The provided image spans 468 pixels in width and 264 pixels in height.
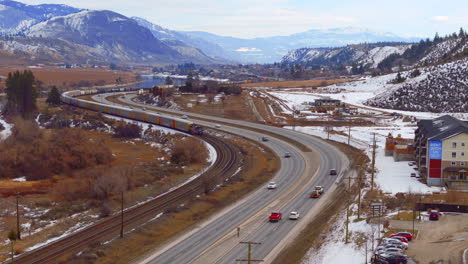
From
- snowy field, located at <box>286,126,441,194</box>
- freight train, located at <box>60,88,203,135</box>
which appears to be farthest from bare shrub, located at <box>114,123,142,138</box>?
snowy field, located at <box>286,126,441,194</box>

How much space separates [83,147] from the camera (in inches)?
2488

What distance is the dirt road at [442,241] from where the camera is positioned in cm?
2954

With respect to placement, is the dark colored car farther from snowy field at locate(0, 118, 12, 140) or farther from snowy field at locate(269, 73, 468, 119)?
snowy field at locate(269, 73, 468, 119)

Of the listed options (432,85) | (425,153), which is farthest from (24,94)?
(432,85)

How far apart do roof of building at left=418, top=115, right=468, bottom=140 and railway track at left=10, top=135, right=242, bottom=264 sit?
70.5 feet

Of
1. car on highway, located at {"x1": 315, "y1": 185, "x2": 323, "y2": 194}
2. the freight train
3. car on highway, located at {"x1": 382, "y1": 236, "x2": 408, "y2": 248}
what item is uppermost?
the freight train

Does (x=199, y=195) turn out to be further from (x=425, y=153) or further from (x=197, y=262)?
(x=425, y=153)

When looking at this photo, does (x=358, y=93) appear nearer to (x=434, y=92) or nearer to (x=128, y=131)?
(x=434, y=92)

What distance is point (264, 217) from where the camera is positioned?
4175 cm

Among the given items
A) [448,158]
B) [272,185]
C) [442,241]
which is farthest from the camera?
[272,185]

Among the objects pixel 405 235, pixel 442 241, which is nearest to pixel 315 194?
pixel 405 235

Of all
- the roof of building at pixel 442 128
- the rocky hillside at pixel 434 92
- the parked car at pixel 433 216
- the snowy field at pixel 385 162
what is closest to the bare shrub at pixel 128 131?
the snowy field at pixel 385 162

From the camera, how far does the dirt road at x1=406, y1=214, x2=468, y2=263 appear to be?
96.9 ft

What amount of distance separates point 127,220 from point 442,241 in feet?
76.1
